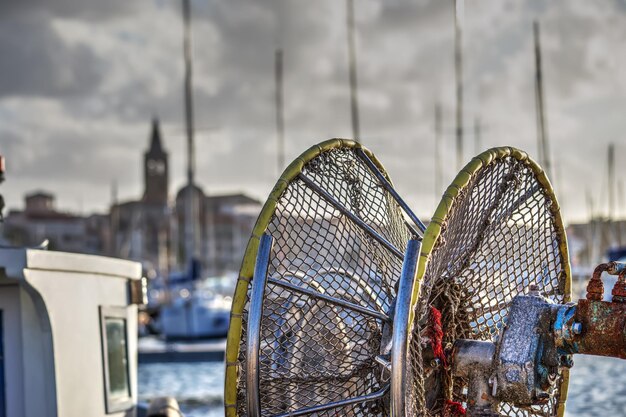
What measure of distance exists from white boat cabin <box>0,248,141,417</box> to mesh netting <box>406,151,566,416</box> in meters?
3.18

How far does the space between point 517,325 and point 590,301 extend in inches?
15.7

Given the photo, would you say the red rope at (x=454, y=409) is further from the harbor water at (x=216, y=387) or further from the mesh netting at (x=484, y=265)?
the harbor water at (x=216, y=387)

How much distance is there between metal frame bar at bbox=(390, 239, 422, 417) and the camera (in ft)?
14.8

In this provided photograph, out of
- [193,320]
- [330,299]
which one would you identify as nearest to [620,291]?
[330,299]

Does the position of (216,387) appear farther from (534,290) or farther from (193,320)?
(534,290)

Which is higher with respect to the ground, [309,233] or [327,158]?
[327,158]

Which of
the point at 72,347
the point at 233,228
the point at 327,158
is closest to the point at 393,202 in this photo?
the point at 327,158

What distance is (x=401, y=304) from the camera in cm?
457

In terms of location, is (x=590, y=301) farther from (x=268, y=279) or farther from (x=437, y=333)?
(x=268, y=279)

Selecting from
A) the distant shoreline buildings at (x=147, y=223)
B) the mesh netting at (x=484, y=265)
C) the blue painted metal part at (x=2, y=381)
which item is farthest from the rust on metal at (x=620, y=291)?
the distant shoreline buildings at (x=147, y=223)

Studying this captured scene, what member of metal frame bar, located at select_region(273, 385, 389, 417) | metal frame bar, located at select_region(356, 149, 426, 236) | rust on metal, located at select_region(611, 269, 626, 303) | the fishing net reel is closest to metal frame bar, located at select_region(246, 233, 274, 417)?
the fishing net reel

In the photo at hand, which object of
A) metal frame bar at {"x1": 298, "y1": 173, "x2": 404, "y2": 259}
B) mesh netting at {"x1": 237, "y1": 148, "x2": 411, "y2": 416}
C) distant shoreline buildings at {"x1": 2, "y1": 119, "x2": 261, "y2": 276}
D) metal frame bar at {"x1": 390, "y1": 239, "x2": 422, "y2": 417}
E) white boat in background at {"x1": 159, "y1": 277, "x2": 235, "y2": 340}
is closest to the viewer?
metal frame bar at {"x1": 390, "y1": 239, "x2": 422, "y2": 417}

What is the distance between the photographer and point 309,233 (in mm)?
5910

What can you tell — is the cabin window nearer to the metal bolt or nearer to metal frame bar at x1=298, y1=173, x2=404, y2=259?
metal frame bar at x1=298, y1=173, x2=404, y2=259
